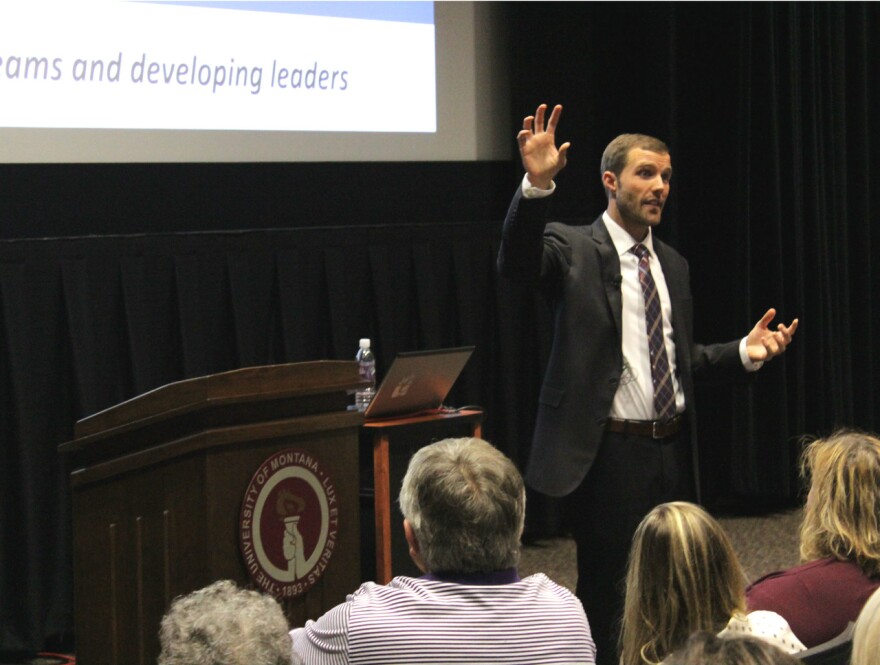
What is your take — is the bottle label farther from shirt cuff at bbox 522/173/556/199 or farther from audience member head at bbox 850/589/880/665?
audience member head at bbox 850/589/880/665

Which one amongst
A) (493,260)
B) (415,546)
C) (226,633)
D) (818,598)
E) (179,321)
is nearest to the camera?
(226,633)

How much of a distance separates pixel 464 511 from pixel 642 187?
1.80 m

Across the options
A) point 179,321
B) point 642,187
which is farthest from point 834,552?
point 179,321

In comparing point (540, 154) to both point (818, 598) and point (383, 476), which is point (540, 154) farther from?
point (818, 598)

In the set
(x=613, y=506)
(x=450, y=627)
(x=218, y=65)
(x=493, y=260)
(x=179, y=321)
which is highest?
(x=218, y=65)

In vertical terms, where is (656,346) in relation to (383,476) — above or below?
above

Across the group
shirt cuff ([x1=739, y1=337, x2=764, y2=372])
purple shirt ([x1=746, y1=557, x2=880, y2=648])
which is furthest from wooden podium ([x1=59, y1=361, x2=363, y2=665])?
shirt cuff ([x1=739, y1=337, x2=764, y2=372])

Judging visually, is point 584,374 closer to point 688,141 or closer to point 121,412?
point 121,412

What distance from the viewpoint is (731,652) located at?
119cm

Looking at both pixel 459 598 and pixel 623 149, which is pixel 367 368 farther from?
pixel 459 598

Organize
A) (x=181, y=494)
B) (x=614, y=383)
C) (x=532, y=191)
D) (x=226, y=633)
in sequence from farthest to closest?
(x=614, y=383) → (x=532, y=191) → (x=181, y=494) → (x=226, y=633)

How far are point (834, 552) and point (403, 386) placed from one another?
1.71m

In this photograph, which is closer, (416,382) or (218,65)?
(416,382)

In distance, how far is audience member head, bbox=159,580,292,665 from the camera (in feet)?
5.24
